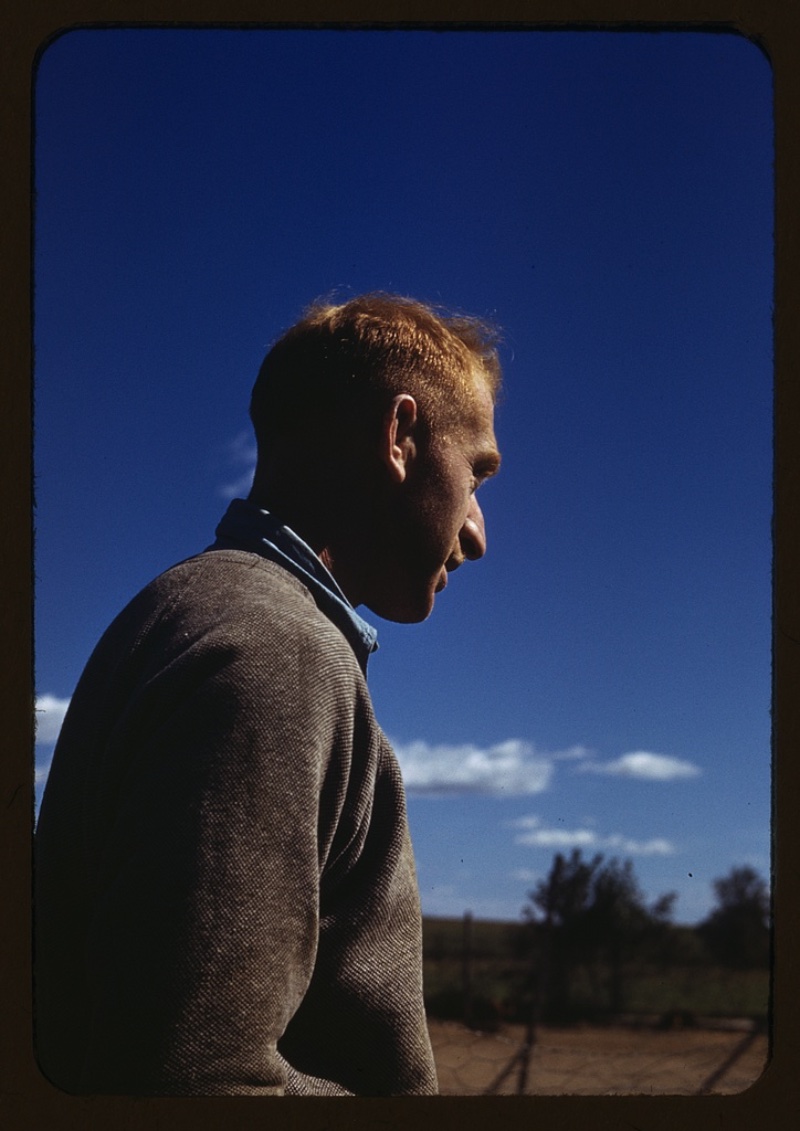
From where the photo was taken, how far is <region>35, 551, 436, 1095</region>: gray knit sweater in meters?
1.04

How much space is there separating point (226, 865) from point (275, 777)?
0.10m

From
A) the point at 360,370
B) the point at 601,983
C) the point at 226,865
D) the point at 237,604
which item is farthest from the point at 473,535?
the point at 601,983

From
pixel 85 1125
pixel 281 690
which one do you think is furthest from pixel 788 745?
pixel 85 1125

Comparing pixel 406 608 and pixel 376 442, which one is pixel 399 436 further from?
pixel 406 608

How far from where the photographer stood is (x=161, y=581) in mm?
1300

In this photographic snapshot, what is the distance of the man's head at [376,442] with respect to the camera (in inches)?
57.4

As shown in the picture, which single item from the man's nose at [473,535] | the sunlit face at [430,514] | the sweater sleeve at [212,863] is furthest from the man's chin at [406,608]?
the sweater sleeve at [212,863]

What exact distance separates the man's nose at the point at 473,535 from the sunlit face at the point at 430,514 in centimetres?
8

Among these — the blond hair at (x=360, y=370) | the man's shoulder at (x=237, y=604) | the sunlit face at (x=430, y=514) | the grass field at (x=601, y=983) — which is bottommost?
the grass field at (x=601, y=983)

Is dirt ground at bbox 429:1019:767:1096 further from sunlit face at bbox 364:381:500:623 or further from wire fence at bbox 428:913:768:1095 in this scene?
sunlit face at bbox 364:381:500:623

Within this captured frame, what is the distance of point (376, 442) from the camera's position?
58.1 inches

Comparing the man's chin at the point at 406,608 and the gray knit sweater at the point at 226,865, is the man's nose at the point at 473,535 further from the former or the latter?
the gray knit sweater at the point at 226,865

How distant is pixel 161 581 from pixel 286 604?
Answer: 18 centimetres

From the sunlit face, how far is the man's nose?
0.08 metres
